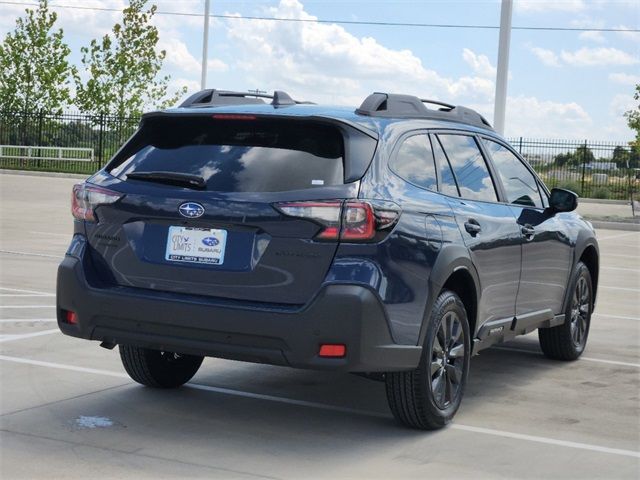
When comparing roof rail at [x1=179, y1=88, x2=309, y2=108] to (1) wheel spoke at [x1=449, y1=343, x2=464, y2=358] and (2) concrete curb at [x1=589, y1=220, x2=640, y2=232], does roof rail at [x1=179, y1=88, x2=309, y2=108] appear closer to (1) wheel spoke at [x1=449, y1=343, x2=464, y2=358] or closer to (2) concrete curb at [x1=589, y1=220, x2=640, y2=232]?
(1) wheel spoke at [x1=449, y1=343, x2=464, y2=358]

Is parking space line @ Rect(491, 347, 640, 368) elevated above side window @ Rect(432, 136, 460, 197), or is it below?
below

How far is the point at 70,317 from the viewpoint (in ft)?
19.8

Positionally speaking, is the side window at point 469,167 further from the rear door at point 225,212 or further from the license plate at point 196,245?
the license plate at point 196,245

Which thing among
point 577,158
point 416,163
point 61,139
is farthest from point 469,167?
point 61,139

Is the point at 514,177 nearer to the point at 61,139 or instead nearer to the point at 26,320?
the point at 26,320

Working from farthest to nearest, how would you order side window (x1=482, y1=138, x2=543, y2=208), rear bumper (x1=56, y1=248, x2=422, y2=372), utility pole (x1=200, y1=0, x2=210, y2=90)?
utility pole (x1=200, y1=0, x2=210, y2=90) → side window (x1=482, y1=138, x2=543, y2=208) → rear bumper (x1=56, y1=248, x2=422, y2=372)

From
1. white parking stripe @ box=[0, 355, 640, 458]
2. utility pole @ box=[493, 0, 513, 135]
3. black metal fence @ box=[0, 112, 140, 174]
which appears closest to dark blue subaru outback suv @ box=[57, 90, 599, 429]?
white parking stripe @ box=[0, 355, 640, 458]

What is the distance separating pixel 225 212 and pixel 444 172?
158 centimetres

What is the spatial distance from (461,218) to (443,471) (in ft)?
5.26

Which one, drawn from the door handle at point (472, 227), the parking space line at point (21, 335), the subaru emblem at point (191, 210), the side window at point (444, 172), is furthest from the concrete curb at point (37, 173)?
the subaru emblem at point (191, 210)

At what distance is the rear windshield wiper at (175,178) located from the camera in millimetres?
5772

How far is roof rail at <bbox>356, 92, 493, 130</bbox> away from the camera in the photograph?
20.4ft

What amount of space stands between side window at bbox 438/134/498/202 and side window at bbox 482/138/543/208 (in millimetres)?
233

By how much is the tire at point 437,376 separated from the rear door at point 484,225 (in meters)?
0.34
